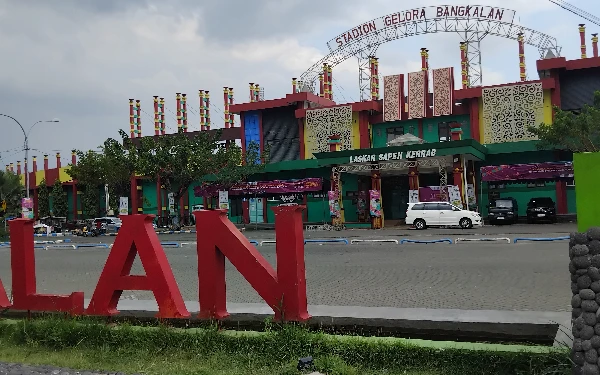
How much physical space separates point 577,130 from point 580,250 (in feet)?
81.7

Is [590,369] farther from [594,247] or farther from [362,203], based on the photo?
[362,203]

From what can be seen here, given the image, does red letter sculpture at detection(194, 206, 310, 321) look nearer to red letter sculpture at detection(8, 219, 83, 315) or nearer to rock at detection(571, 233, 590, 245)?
red letter sculpture at detection(8, 219, 83, 315)

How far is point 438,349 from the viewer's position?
464cm

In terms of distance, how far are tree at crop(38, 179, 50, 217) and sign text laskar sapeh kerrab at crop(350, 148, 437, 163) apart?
37.3m

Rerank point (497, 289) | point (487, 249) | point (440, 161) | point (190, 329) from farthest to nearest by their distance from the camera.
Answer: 1. point (440, 161)
2. point (487, 249)
3. point (497, 289)
4. point (190, 329)

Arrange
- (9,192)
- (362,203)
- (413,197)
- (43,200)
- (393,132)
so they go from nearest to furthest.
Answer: (413,197), (362,203), (393,132), (9,192), (43,200)

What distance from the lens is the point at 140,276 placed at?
6.12 meters

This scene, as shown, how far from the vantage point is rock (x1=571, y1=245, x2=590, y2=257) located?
3865mm

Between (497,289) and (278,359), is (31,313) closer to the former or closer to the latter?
(278,359)

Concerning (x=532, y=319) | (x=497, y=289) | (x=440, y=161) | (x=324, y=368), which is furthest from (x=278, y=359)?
(x=440, y=161)

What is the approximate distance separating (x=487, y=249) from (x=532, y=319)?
11666 mm

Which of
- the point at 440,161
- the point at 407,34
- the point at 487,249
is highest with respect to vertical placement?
the point at 407,34

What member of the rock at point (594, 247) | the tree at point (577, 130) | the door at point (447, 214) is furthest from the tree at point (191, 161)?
the rock at point (594, 247)

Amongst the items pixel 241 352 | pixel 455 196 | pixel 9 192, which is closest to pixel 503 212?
pixel 455 196
